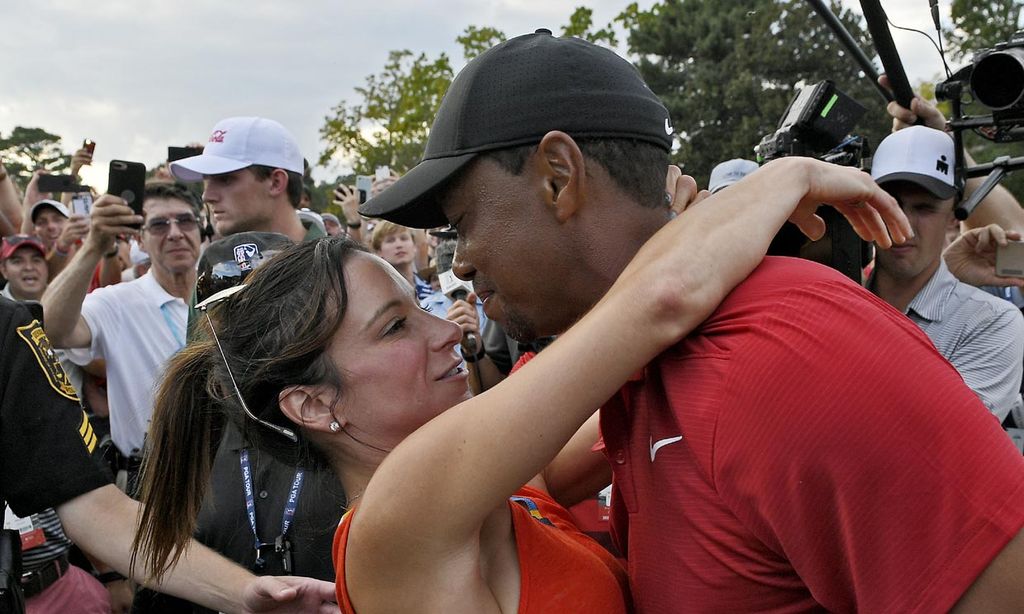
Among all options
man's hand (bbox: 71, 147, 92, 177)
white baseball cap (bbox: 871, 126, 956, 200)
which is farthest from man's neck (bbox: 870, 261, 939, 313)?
man's hand (bbox: 71, 147, 92, 177)

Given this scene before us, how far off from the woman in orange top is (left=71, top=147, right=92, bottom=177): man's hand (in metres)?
4.87

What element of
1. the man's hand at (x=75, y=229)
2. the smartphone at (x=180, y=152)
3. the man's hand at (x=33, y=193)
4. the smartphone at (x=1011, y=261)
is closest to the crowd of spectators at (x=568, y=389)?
the smartphone at (x=1011, y=261)

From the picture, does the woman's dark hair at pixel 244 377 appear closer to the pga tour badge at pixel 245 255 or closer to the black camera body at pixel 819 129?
the pga tour badge at pixel 245 255

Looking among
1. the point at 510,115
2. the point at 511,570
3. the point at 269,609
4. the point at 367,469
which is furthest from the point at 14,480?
the point at 510,115

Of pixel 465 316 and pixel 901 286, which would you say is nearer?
pixel 901 286

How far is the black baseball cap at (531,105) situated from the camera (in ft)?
4.98

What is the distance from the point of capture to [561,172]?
1.53m

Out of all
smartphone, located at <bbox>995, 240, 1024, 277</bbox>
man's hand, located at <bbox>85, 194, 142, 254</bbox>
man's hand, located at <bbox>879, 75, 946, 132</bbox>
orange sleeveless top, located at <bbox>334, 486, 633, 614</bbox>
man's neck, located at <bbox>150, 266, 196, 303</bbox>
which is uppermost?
man's hand, located at <bbox>879, 75, 946, 132</bbox>

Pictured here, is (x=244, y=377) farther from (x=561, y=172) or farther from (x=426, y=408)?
(x=561, y=172)

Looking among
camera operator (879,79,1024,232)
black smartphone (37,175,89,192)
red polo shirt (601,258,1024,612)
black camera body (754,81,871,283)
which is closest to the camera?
red polo shirt (601,258,1024,612)

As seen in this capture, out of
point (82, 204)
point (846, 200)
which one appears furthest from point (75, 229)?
point (846, 200)

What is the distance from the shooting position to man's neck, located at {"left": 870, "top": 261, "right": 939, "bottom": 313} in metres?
3.88

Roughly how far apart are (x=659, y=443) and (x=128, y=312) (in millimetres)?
4145

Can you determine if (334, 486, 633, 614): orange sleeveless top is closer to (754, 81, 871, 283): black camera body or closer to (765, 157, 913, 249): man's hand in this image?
(765, 157, 913, 249): man's hand
